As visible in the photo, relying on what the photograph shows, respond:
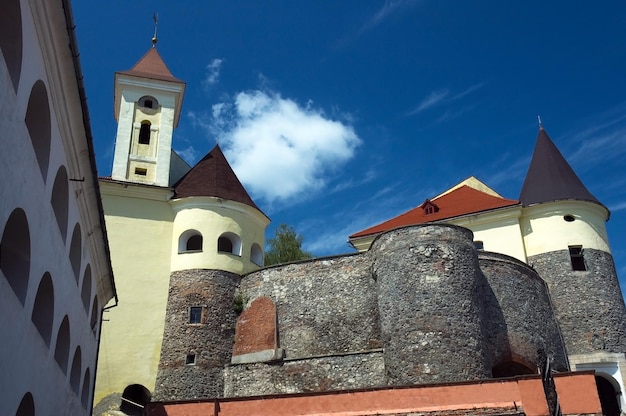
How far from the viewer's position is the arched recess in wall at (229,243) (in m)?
24.8

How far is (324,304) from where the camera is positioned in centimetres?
2184

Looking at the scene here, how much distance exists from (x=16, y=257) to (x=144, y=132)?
63.6 feet

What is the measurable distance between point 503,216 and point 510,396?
443 inches

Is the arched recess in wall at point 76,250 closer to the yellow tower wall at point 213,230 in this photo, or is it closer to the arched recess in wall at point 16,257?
the arched recess in wall at point 16,257

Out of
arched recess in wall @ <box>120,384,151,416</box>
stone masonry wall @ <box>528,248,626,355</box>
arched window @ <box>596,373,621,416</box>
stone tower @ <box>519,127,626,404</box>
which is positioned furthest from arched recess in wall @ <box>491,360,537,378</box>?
arched recess in wall @ <box>120,384,151,416</box>

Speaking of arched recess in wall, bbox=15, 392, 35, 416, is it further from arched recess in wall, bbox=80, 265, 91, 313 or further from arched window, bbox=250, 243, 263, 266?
arched window, bbox=250, 243, 263, 266

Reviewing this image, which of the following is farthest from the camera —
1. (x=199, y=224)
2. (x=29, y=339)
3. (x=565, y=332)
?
(x=199, y=224)

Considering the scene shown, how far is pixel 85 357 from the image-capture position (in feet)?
48.8

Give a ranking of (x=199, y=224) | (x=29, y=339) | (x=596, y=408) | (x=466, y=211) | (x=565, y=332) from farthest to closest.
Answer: (x=466, y=211), (x=199, y=224), (x=565, y=332), (x=596, y=408), (x=29, y=339)

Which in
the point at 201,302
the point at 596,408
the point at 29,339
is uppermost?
the point at 201,302

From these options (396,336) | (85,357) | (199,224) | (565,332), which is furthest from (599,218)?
(85,357)

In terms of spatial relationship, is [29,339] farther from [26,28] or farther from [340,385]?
[340,385]

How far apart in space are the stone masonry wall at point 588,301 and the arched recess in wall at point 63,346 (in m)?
17.1

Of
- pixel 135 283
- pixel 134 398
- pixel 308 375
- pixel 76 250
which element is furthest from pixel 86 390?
pixel 135 283
